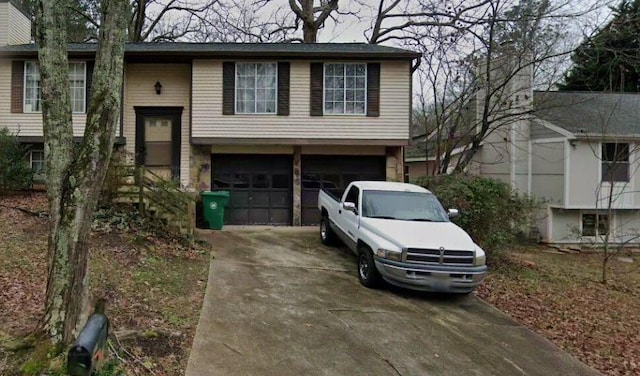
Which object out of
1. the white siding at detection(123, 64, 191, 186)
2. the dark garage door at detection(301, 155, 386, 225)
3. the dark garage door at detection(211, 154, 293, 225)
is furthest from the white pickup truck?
the white siding at detection(123, 64, 191, 186)

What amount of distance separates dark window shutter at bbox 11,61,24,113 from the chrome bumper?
12.8 metres

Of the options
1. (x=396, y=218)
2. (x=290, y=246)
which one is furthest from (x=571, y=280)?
(x=290, y=246)

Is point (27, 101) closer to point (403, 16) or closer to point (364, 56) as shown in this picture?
point (364, 56)

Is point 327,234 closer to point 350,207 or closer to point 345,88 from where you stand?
point 350,207

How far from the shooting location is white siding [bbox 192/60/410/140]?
558 inches

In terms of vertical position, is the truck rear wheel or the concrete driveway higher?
the truck rear wheel

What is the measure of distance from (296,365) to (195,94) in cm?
1098

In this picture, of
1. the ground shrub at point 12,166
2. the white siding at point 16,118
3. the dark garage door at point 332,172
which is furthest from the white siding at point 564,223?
the ground shrub at point 12,166

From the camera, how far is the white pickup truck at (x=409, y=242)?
24.4ft

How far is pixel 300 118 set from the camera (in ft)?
46.7

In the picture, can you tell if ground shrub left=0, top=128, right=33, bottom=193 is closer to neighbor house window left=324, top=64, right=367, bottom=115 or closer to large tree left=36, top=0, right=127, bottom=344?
neighbor house window left=324, top=64, right=367, bottom=115

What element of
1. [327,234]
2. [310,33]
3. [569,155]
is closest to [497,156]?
[569,155]

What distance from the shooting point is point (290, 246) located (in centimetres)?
1117

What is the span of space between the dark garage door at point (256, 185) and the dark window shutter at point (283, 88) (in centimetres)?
172
